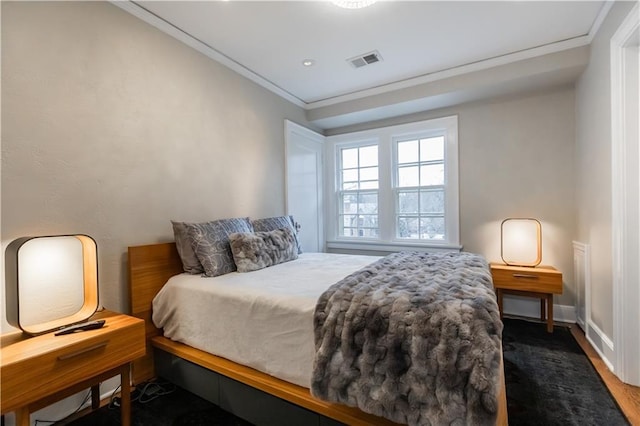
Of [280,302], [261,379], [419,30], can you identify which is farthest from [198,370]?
[419,30]

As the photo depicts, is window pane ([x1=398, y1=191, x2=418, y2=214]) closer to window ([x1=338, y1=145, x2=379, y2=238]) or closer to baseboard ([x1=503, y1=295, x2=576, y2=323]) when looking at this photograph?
window ([x1=338, y1=145, x2=379, y2=238])

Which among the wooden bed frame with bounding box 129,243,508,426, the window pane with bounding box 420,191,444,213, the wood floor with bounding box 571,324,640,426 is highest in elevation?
the window pane with bounding box 420,191,444,213

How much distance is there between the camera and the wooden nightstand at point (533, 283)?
2771mm

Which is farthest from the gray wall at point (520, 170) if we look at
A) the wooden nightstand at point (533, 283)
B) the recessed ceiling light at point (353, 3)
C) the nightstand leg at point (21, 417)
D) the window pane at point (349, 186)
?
the nightstand leg at point (21, 417)

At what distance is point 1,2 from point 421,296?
105 inches

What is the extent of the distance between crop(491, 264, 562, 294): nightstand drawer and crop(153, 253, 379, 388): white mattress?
5.48 feet

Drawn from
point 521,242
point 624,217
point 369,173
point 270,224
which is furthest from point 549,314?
point 270,224

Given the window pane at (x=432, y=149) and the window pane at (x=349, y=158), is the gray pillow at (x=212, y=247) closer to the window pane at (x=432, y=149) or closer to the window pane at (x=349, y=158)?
the window pane at (x=349, y=158)

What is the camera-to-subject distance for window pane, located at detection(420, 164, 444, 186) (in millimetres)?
3762

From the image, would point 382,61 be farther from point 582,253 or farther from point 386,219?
point 582,253

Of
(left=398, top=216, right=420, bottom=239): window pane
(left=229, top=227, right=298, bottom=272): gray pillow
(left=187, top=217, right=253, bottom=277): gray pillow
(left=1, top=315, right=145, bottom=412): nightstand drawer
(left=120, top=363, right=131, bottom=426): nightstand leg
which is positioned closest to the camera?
(left=1, top=315, right=145, bottom=412): nightstand drawer

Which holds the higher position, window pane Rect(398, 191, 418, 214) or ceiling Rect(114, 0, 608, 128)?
ceiling Rect(114, 0, 608, 128)

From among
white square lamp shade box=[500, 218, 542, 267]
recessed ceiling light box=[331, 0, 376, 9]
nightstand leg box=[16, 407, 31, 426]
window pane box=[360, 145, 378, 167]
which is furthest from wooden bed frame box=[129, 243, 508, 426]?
window pane box=[360, 145, 378, 167]

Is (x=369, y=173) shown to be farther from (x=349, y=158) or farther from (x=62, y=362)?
(x=62, y=362)
